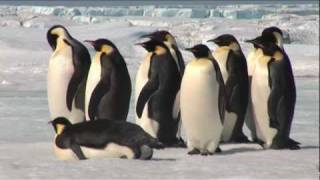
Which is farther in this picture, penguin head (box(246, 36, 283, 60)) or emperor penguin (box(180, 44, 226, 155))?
penguin head (box(246, 36, 283, 60))

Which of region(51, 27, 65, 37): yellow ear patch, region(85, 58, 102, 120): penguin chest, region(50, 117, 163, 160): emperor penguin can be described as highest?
region(51, 27, 65, 37): yellow ear patch

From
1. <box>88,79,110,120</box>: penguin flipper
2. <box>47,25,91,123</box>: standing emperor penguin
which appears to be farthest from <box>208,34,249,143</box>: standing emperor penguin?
<box>47,25,91,123</box>: standing emperor penguin

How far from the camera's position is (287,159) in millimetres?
4879

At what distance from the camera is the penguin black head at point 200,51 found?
201 inches

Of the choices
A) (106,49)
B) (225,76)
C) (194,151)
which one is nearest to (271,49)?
(225,76)

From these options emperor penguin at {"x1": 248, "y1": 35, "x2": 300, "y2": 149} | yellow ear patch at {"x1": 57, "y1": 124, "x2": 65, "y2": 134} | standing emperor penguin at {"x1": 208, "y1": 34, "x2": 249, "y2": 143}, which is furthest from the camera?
standing emperor penguin at {"x1": 208, "y1": 34, "x2": 249, "y2": 143}

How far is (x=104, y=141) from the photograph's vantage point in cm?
460

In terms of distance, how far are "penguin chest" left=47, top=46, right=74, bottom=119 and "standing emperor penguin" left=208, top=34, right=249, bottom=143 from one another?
3.60 feet

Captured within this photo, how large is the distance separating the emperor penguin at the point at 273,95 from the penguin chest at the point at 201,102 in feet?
1.63

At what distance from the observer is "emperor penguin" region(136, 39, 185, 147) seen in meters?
5.46

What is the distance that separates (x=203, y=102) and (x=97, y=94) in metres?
0.83

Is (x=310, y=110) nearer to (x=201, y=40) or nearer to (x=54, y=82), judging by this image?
(x=54, y=82)

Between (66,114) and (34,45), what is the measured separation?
11.5 m

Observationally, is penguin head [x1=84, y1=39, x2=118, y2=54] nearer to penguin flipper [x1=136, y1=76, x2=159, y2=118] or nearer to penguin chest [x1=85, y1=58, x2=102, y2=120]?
penguin chest [x1=85, y1=58, x2=102, y2=120]
